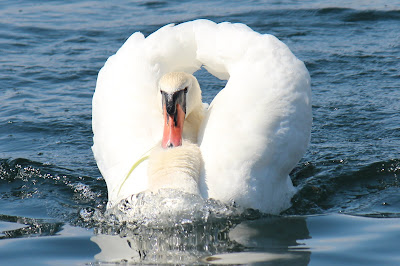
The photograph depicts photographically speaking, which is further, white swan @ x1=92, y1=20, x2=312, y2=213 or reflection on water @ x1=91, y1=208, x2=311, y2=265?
white swan @ x1=92, y1=20, x2=312, y2=213

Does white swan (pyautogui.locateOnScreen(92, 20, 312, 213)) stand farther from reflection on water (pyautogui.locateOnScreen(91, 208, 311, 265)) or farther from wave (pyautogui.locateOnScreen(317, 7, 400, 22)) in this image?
wave (pyautogui.locateOnScreen(317, 7, 400, 22))

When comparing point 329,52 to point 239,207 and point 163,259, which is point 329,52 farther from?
point 163,259

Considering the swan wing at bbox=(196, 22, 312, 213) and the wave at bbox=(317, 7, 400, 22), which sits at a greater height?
the wave at bbox=(317, 7, 400, 22)

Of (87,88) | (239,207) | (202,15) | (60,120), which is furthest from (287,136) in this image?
(202,15)

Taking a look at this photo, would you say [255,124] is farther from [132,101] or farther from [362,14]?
[362,14]

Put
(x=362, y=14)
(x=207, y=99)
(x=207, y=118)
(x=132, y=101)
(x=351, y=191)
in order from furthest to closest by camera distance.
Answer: (x=362, y=14)
(x=207, y=99)
(x=351, y=191)
(x=132, y=101)
(x=207, y=118)

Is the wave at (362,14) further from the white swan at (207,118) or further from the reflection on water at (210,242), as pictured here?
the reflection on water at (210,242)

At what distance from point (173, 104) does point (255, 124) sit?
2.46 feet

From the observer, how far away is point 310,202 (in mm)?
6992

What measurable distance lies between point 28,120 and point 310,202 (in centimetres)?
408

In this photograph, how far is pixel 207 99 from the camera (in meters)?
9.99

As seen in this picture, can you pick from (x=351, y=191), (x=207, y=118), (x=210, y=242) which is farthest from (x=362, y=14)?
(x=210, y=242)

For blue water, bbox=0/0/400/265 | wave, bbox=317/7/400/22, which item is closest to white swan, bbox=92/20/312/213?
blue water, bbox=0/0/400/265

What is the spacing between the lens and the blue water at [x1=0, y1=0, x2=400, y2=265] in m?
5.66
